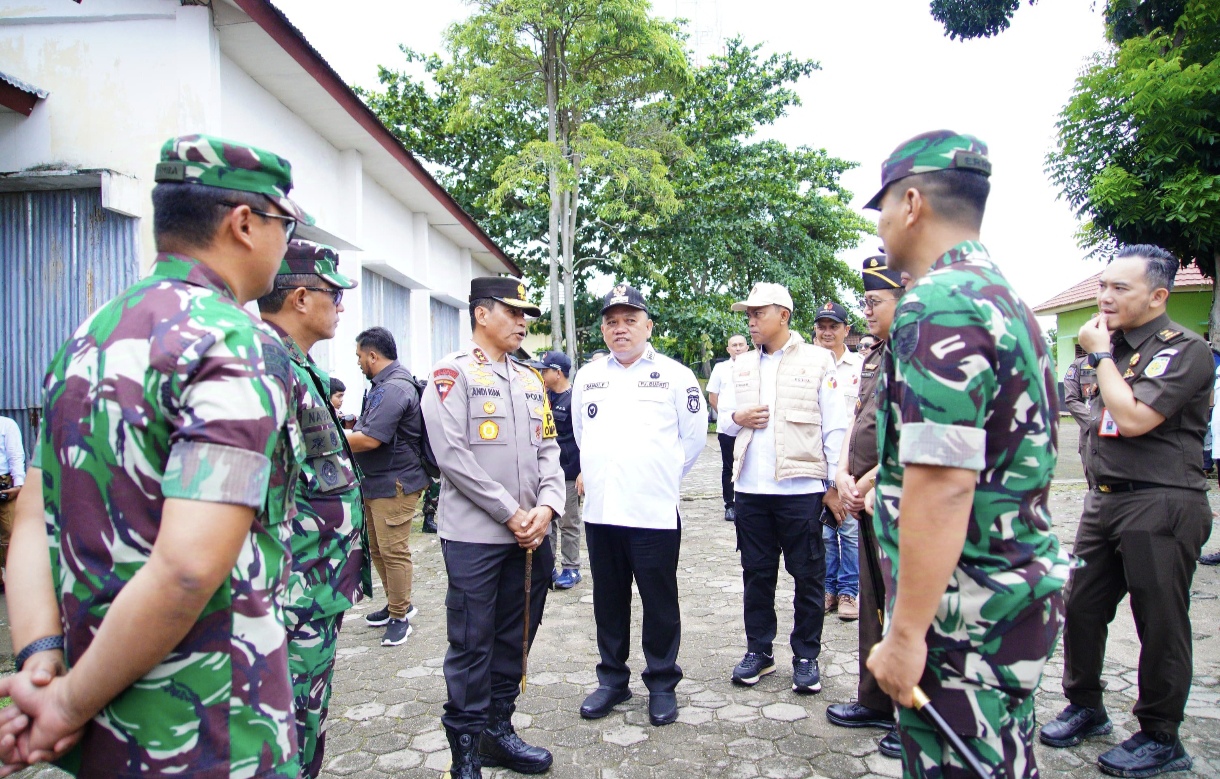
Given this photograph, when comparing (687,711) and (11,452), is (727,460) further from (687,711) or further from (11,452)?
(11,452)

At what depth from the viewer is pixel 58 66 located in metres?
6.04

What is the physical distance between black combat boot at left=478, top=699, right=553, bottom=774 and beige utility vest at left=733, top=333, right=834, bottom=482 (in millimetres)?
1810

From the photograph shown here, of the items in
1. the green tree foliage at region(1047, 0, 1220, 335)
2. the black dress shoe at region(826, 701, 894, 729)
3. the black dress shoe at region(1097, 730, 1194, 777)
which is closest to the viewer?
the black dress shoe at region(1097, 730, 1194, 777)

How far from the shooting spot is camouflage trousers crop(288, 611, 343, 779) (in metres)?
2.47

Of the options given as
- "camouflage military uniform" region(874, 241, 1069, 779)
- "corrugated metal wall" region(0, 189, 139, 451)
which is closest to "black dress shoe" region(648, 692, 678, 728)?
"camouflage military uniform" region(874, 241, 1069, 779)

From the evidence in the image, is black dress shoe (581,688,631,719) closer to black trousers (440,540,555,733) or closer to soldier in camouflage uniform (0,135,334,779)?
black trousers (440,540,555,733)

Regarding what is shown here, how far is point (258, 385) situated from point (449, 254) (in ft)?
43.3

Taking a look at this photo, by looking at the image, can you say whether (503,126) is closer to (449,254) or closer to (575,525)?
(449,254)

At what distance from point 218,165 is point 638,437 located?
261 centimetres

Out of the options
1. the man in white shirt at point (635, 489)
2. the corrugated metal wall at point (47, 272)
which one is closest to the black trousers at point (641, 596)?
the man in white shirt at point (635, 489)

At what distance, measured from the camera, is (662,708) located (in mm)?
3697

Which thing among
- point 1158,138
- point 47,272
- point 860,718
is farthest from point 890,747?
point 1158,138

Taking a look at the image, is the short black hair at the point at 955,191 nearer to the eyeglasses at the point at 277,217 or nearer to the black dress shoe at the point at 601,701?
the eyeglasses at the point at 277,217

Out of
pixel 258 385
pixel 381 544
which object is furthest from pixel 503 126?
pixel 258 385
